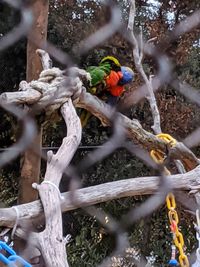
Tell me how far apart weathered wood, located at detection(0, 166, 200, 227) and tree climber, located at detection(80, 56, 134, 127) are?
0.91 ft

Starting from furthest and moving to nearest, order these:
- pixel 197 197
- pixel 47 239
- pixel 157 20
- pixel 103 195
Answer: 1. pixel 157 20
2. pixel 197 197
3. pixel 103 195
4. pixel 47 239

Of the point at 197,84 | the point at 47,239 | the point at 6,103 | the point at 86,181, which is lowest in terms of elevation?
the point at 47,239

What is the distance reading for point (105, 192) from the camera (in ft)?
3.23

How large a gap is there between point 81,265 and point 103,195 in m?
1.26

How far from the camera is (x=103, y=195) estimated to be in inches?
38.6

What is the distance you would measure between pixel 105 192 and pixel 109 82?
389 millimetres

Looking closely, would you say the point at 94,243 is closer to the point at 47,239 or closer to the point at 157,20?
the point at 157,20

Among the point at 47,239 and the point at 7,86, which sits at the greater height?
the point at 7,86

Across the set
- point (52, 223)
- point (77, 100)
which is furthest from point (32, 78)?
point (52, 223)

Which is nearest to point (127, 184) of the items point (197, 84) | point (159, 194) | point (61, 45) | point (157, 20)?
point (159, 194)

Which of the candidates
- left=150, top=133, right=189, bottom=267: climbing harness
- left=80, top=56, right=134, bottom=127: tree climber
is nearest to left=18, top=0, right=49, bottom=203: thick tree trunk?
left=80, top=56, right=134, bottom=127: tree climber

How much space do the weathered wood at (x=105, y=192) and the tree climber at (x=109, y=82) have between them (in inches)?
10.9

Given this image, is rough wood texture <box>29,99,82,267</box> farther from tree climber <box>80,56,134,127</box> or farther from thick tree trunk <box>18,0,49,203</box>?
thick tree trunk <box>18,0,49,203</box>

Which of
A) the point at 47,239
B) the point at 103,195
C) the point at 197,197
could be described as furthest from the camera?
the point at 197,197
